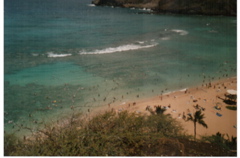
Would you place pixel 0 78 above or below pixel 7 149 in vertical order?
above

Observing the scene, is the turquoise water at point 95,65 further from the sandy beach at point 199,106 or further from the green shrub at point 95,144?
the green shrub at point 95,144

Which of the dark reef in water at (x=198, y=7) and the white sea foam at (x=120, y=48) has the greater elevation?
the dark reef in water at (x=198, y=7)

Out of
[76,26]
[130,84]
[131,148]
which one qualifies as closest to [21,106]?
[130,84]

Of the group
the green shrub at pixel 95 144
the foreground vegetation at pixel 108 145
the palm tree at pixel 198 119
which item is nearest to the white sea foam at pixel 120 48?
the palm tree at pixel 198 119

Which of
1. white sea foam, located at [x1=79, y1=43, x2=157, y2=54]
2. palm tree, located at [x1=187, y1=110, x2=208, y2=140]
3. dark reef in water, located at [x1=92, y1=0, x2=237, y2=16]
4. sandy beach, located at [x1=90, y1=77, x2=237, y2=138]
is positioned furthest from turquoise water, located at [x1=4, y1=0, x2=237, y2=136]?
dark reef in water, located at [x1=92, y1=0, x2=237, y2=16]

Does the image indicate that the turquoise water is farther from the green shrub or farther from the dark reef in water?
the dark reef in water

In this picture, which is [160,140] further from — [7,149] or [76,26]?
[76,26]
